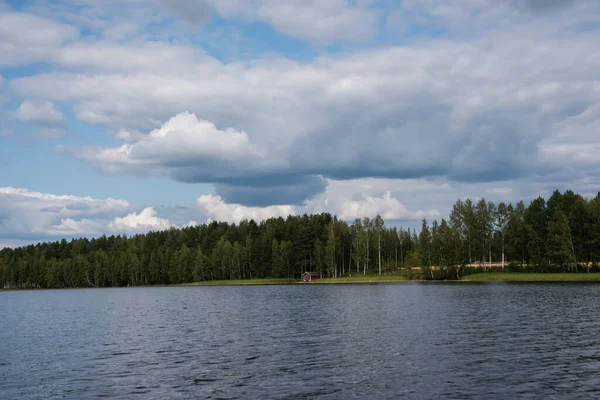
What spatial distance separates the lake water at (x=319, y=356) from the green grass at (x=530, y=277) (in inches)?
2887

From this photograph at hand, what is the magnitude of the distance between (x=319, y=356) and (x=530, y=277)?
119900mm

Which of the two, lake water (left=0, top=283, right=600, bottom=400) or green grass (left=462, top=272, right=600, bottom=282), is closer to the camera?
lake water (left=0, top=283, right=600, bottom=400)

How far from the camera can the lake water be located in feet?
98.3

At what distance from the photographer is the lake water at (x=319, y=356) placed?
2995 centimetres

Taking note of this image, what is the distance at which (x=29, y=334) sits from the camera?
6066 centimetres

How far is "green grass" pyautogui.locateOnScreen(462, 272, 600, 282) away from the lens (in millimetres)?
132275

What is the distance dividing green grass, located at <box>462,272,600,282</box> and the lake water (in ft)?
241

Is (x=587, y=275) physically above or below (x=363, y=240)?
below

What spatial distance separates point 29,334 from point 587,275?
5019 inches

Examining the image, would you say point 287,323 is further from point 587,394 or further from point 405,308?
point 587,394

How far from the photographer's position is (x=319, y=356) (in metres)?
39.5

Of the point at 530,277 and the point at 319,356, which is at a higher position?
the point at 530,277

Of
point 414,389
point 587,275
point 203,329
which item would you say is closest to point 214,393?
point 414,389

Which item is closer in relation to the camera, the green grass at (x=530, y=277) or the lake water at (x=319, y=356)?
the lake water at (x=319, y=356)
